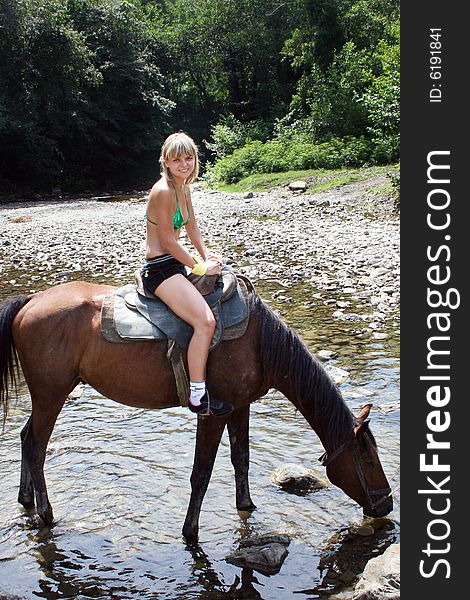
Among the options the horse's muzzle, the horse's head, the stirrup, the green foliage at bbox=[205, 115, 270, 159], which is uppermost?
the green foliage at bbox=[205, 115, 270, 159]

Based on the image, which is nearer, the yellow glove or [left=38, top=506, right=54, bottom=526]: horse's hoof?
the yellow glove

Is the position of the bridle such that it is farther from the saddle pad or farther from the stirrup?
the saddle pad

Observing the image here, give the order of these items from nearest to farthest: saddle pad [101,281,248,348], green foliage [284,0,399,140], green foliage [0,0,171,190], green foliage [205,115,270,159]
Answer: saddle pad [101,281,248,348] → green foliage [284,0,399,140] → green foliage [0,0,171,190] → green foliage [205,115,270,159]

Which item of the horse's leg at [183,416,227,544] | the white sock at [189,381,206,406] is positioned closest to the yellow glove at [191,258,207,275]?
the white sock at [189,381,206,406]

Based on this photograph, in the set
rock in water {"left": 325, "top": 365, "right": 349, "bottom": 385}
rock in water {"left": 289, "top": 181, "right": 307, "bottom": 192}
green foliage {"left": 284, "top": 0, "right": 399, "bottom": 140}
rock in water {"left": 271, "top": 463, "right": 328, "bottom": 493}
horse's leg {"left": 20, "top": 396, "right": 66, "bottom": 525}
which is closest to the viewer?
horse's leg {"left": 20, "top": 396, "right": 66, "bottom": 525}

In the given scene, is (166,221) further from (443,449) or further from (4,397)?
(443,449)

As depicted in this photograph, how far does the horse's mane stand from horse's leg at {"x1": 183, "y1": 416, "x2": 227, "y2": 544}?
24.1 inches

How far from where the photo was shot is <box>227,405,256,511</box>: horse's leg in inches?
212

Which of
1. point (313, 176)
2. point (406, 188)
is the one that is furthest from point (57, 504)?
point (313, 176)

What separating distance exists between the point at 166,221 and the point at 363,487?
2512 millimetres

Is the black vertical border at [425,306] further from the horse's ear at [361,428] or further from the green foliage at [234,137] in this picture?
the green foliage at [234,137]

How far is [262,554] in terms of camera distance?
15.4 ft

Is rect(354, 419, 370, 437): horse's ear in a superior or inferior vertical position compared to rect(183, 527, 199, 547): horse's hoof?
superior

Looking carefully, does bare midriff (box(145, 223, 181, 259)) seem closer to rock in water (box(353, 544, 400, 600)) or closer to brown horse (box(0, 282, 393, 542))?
brown horse (box(0, 282, 393, 542))
